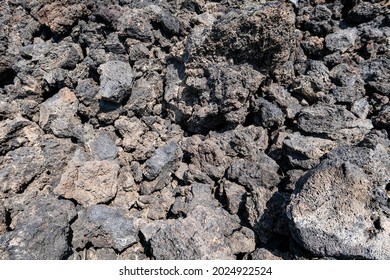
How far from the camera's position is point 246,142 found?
3234 mm

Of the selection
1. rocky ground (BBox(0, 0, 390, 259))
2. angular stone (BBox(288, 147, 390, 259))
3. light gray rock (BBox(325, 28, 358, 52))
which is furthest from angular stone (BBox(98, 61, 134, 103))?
light gray rock (BBox(325, 28, 358, 52))

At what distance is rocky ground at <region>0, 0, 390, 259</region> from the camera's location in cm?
250

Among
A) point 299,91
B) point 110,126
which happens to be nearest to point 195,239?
point 110,126

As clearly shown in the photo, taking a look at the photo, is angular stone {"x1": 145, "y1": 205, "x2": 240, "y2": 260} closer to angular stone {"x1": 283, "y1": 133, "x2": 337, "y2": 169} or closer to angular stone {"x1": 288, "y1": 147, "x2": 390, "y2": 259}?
angular stone {"x1": 288, "y1": 147, "x2": 390, "y2": 259}

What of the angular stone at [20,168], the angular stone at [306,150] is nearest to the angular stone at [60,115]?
the angular stone at [20,168]

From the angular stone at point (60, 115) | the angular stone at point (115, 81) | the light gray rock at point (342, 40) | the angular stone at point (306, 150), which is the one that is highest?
the light gray rock at point (342, 40)

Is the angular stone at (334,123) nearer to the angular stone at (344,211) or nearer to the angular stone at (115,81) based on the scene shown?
the angular stone at (344,211)

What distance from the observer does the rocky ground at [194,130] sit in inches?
98.5

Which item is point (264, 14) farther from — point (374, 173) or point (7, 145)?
point (7, 145)

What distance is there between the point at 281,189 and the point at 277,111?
0.87 metres

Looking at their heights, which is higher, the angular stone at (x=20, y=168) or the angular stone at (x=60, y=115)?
the angular stone at (x=60, y=115)

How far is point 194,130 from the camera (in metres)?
3.62

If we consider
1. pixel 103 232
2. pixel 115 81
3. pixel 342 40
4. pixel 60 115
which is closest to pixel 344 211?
pixel 103 232

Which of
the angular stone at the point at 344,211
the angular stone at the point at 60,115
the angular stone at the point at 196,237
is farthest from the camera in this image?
the angular stone at the point at 60,115
